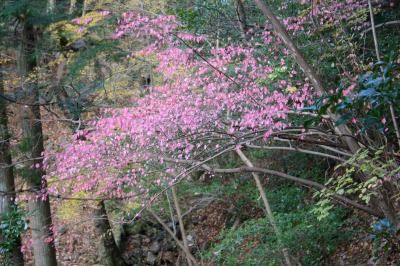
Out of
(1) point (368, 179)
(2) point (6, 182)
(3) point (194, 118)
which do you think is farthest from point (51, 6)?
(1) point (368, 179)

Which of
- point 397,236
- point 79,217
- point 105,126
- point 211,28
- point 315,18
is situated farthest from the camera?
point 79,217

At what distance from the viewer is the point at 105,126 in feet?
19.6

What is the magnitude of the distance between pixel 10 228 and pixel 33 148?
4.47 feet

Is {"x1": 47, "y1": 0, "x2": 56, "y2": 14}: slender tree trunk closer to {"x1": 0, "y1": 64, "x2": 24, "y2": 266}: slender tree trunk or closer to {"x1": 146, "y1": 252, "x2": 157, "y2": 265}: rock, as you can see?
{"x1": 0, "y1": 64, "x2": 24, "y2": 266}: slender tree trunk

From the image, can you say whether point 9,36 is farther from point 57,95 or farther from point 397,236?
point 397,236

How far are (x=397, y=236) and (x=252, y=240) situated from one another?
3.08 meters

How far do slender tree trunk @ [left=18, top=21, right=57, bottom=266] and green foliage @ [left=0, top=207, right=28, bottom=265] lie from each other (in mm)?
353

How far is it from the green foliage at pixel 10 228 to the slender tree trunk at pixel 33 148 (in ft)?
1.16

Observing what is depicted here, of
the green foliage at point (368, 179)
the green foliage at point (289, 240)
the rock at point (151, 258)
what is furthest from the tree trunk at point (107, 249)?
the green foliage at point (368, 179)

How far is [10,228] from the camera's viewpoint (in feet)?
24.4

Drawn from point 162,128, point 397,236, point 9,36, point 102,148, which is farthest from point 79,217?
point 397,236

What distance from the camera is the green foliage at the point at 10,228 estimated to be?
7.43 metres

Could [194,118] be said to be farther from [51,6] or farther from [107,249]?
[51,6]

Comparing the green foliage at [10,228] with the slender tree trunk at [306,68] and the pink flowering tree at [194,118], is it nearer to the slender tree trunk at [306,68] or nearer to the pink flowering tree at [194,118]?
the pink flowering tree at [194,118]
